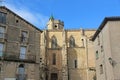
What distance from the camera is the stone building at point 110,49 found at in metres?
25.8

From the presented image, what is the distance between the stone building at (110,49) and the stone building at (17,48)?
415 inches

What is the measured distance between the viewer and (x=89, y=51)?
157 ft

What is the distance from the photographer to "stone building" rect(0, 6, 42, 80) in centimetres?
3188

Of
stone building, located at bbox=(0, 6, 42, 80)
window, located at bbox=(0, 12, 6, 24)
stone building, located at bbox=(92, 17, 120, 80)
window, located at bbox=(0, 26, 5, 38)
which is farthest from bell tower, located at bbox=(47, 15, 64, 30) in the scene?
stone building, located at bbox=(92, 17, 120, 80)

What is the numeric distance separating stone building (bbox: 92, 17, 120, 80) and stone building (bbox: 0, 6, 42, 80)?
1054cm

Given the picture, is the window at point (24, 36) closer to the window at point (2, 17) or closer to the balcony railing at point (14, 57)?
Result: the balcony railing at point (14, 57)

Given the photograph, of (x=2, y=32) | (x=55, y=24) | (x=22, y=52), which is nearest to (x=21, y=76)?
(x=22, y=52)

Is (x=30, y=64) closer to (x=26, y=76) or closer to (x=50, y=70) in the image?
(x=26, y=76)

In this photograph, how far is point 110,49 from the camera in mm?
26422

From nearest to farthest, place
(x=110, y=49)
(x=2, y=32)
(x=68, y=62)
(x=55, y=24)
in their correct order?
(x=110, y=49) → (x=2, y=32) → (x=68, y=62) → (x=55, y=24)

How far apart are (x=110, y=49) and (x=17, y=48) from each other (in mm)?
14500

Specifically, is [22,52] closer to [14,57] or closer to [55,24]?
[14,57]

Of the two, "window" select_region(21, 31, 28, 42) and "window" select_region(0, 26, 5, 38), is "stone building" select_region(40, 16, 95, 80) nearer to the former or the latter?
"window" select_region(21, 31, 28, 42)

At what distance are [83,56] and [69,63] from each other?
346cm
